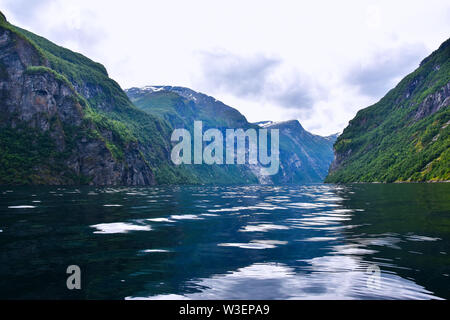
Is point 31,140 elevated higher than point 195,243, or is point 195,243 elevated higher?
point 31,140

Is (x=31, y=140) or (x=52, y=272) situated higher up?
(x=31, y=140)

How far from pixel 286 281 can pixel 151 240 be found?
875 cm

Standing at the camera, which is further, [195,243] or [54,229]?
[54,229]

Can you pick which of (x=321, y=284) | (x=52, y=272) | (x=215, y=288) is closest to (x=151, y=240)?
(x=52, y=272)

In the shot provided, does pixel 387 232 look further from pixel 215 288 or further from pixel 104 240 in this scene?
pixel 104 240

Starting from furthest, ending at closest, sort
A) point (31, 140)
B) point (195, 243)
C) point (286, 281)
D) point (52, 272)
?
point (31, 140) → point (195, 243) → point (52, 272) → point (286, 281)

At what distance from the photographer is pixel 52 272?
9.61 m

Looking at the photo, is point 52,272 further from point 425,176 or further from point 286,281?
point 425,176

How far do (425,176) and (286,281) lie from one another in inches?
7867
